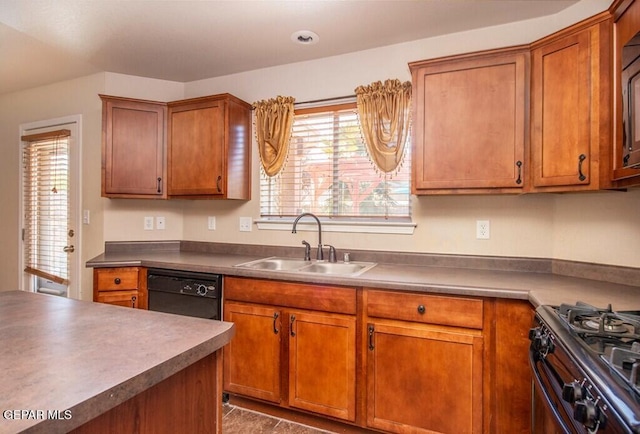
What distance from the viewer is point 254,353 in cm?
208

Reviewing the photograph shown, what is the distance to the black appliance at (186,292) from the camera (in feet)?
7.15

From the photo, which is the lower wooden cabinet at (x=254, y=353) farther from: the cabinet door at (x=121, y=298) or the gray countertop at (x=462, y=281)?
the cabinet door at (x=121, y=298)

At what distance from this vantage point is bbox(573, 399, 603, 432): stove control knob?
77cm

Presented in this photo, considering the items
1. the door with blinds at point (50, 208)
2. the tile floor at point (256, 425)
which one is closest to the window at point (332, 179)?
the tile floor at point (256, 425)

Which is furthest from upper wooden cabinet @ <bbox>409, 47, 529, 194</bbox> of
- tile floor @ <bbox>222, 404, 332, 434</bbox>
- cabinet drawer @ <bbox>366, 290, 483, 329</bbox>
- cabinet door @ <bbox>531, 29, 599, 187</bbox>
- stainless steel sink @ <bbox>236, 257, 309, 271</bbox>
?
tile floor @ <bbox>222, 404, 332, 434</bbox>

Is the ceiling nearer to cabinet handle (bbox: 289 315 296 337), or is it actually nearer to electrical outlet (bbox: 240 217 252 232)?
electrical outlet (bbox: 240 217 252 232)

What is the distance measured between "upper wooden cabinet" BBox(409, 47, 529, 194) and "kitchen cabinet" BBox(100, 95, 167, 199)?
2.04 m

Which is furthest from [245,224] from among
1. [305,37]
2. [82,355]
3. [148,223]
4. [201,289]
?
[82,355]

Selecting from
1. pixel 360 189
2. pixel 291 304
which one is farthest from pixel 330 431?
pixel 360 189

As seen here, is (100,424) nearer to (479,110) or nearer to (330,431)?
(330,431)

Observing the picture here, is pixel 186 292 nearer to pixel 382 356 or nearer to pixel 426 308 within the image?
pixel 382 356

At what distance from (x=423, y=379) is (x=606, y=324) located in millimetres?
875

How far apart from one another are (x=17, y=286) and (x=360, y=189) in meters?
3.81

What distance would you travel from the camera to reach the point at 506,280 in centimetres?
179
